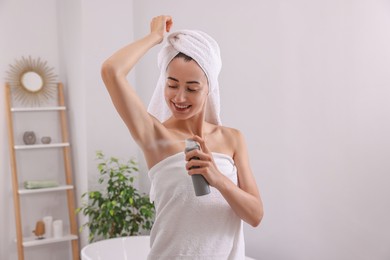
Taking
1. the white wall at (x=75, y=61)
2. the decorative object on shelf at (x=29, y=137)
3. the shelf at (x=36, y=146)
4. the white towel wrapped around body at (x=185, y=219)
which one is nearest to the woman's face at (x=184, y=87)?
the white towel wrapped around body at (x=185, y=219)

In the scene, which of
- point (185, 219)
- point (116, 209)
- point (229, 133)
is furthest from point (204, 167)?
point (116, 209)

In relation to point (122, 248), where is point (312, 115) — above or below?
above

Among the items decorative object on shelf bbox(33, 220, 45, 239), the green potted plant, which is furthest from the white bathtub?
decorative object on shelf bbox(33, 220, 45, 239)

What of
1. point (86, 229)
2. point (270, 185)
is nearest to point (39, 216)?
point (86, 229)

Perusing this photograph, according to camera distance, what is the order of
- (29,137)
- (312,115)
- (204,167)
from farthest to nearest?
(29,137) < (312,115) < (204,167)

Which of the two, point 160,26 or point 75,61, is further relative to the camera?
point 75,61

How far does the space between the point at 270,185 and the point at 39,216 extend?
226 centimetres

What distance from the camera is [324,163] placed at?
2.83 m

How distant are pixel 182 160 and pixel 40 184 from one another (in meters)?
3.32

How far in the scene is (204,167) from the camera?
115cm

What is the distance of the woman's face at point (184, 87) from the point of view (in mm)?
1242

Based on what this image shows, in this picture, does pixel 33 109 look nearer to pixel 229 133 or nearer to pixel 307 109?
pixel 307 109

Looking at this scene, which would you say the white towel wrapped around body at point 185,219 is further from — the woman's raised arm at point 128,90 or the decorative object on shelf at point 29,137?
the decorative object on shelf at point 29,137

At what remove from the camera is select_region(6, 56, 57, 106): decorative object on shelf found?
4406 mm
